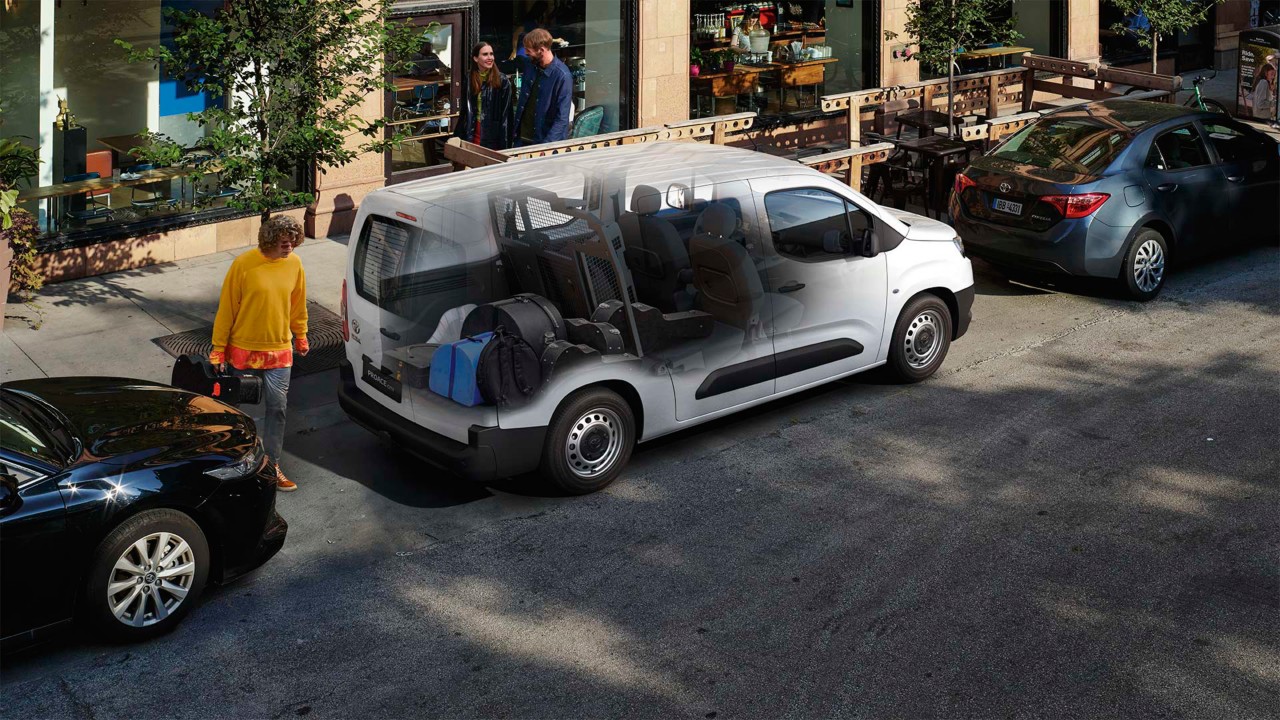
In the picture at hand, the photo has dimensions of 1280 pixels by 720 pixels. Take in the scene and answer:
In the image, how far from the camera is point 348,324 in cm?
880

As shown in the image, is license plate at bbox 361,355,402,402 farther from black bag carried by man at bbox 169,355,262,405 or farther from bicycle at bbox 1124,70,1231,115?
bicycle at bbox 1124,70,1231,115

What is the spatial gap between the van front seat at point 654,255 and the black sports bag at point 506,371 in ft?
3.64

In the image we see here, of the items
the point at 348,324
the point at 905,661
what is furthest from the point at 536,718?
the point at 348,324

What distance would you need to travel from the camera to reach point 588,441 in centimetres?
831

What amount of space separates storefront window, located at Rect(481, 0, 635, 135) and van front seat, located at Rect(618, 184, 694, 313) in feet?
24.0

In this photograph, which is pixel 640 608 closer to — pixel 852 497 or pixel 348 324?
pixel 852 497

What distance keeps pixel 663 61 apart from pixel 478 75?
2.75m

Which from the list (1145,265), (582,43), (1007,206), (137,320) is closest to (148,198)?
(137,320)

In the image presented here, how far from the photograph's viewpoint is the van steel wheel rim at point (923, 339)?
10070 mm

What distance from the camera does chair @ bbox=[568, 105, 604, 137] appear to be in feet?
53.5

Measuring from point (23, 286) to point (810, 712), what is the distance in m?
8.67

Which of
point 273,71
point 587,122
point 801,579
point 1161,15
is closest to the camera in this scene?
point 801,579

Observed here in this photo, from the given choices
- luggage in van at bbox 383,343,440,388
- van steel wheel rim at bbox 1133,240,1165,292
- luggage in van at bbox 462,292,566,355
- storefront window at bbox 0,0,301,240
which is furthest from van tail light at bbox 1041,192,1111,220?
storefront window at bbox 0,0,301,240

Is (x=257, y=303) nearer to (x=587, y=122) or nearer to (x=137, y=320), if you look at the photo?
(x=137, y=320)
